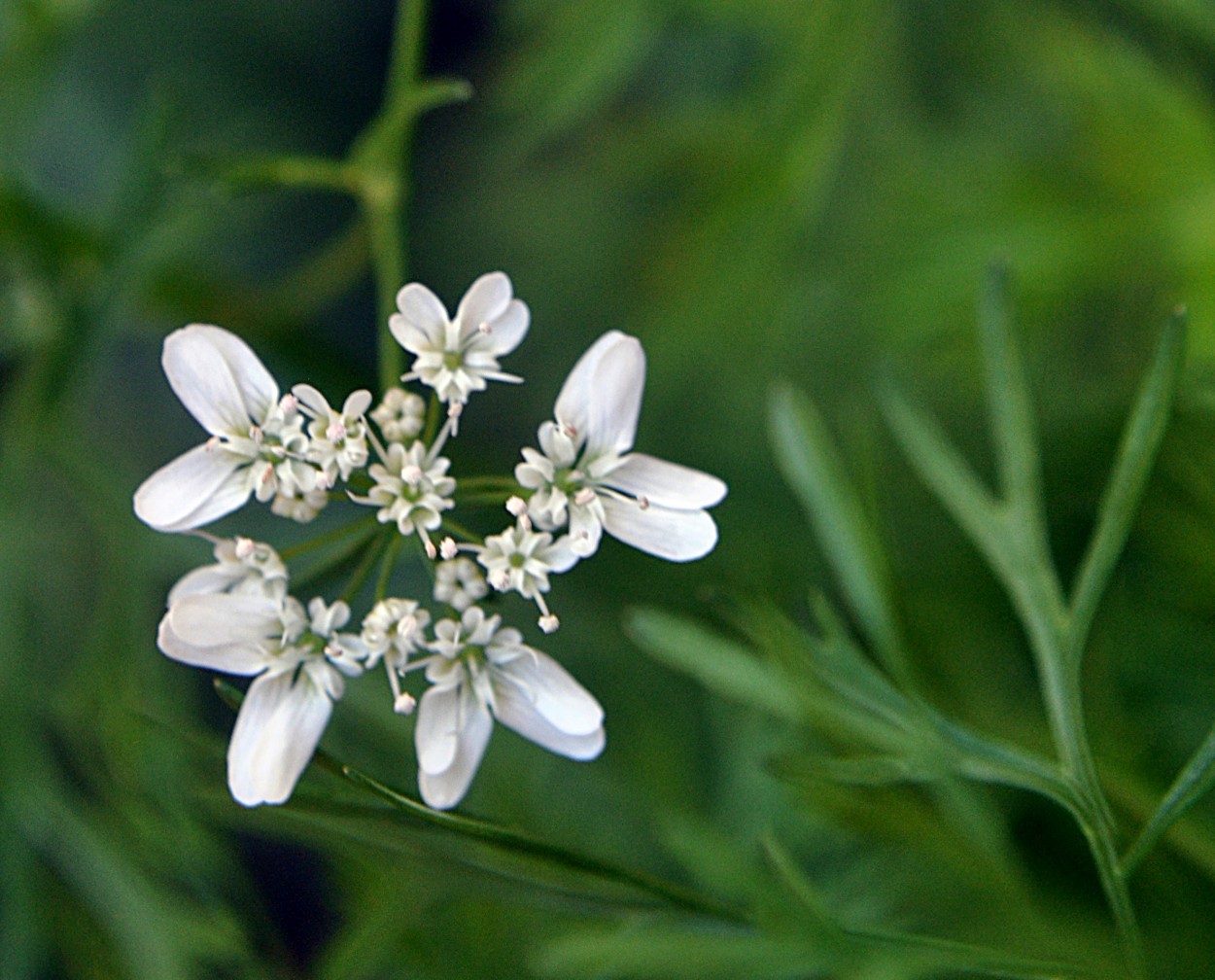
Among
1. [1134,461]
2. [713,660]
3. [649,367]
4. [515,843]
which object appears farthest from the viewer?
[649,367]

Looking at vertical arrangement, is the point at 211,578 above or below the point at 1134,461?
below

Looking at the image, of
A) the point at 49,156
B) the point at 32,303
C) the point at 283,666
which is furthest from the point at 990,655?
the point at 49,156

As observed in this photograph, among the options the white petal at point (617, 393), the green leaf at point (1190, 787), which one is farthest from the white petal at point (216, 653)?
the green leaf at point (1190, 787)

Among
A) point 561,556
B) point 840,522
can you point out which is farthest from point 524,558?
point 840,522

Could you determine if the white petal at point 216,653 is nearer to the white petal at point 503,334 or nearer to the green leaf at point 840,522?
the white petal at point 503,334

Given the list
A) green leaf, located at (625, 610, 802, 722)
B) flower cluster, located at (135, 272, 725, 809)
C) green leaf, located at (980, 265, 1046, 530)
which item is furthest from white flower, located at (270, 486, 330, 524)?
green leaf, located at (980, 265, 1046, 530)

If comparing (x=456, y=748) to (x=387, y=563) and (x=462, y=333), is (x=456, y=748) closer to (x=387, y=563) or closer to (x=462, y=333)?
(x=387, y=563)
